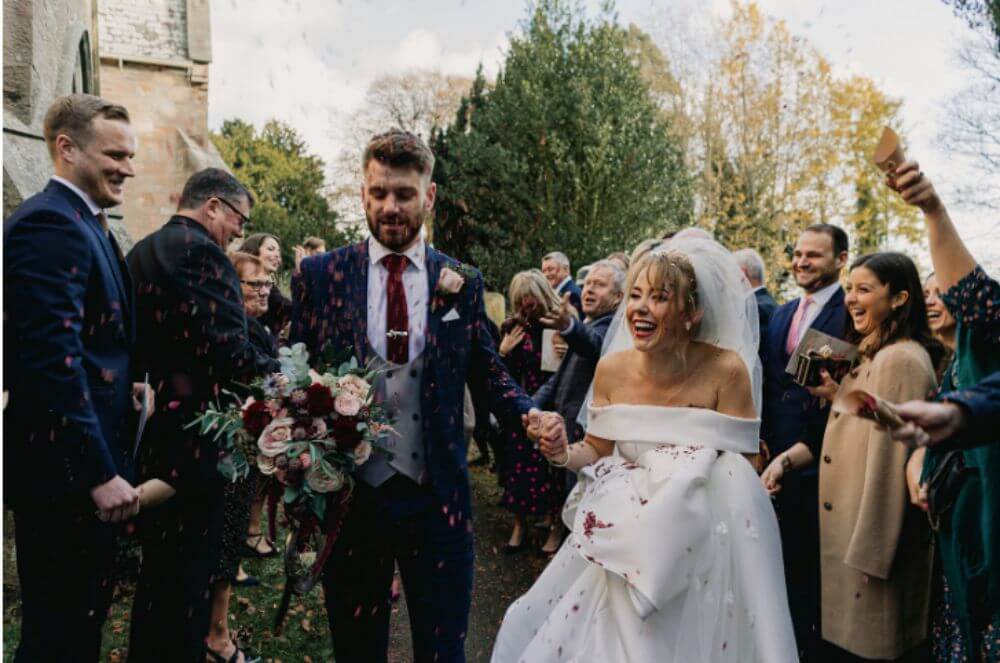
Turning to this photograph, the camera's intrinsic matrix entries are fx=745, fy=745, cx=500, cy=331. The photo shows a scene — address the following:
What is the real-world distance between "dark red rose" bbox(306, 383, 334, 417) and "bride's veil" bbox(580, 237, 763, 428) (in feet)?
4.59

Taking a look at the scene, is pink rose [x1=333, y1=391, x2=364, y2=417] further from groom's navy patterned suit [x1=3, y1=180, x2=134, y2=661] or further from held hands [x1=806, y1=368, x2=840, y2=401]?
held hands [x1=806, y1=368, x2=840, y2=401]

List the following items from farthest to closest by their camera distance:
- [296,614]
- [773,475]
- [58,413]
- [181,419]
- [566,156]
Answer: [566,156], [296,614], [773,475], [181,419], [58,413]

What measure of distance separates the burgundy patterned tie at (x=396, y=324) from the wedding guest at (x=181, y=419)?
0.86 m

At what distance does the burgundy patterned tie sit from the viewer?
2.92m

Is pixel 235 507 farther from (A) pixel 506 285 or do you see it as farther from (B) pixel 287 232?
(B) pixel 287 232

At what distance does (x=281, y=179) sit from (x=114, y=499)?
43659 millimetres

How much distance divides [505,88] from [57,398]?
17.6 meters

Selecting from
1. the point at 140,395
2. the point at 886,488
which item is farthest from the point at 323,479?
the point at 886,488

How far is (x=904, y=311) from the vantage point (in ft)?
12.6

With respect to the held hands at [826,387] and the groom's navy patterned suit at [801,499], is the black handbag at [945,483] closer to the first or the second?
the held hands at [826,387]

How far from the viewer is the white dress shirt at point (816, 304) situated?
15.4 ft

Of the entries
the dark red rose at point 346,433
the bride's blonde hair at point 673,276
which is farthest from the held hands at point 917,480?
the dark red rose at point 346,433

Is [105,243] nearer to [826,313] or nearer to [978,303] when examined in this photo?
[978,303]

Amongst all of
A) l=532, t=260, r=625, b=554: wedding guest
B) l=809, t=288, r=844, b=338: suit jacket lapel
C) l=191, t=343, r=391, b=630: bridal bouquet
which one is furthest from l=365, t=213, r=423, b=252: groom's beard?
l=532, t=260, r=625, b=554: wedding guest
